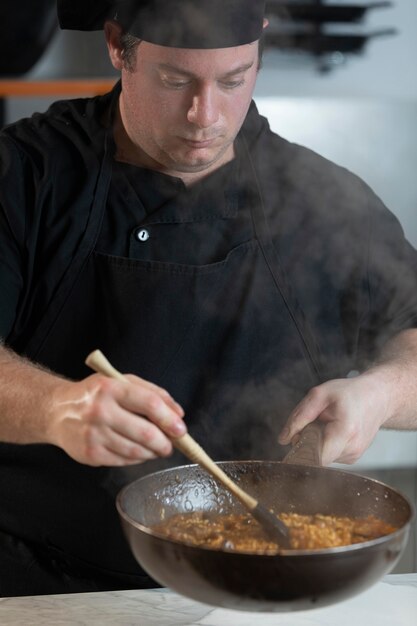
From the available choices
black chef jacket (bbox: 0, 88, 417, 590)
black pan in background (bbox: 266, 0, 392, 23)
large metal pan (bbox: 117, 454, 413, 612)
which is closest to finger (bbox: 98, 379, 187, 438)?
large metal pan (bbox: 117, 454, 413, 612)

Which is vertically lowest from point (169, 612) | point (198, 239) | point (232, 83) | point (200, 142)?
point (169, 612)

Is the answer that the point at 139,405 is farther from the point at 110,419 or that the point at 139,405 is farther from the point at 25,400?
the point at 25,400

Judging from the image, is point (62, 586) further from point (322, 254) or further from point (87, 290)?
point (322, 254)

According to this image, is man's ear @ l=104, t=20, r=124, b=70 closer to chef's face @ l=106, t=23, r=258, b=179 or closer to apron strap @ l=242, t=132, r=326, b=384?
chef's face @ l=106, t=23, r=258, b=179

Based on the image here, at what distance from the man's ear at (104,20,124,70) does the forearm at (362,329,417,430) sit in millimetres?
732

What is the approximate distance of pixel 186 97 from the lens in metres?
1.70

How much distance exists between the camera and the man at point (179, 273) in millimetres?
1716

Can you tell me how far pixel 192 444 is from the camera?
48.7 inches

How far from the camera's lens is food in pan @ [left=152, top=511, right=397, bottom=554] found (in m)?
1.32

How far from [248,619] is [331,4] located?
2.42m

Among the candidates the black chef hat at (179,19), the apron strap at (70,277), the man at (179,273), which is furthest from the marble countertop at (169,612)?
the black chef hat at (179,19)

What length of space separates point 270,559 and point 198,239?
0.89 meters

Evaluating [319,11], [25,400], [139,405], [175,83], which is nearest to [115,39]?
[175,83]

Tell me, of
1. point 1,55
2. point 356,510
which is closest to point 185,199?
point 356,510
